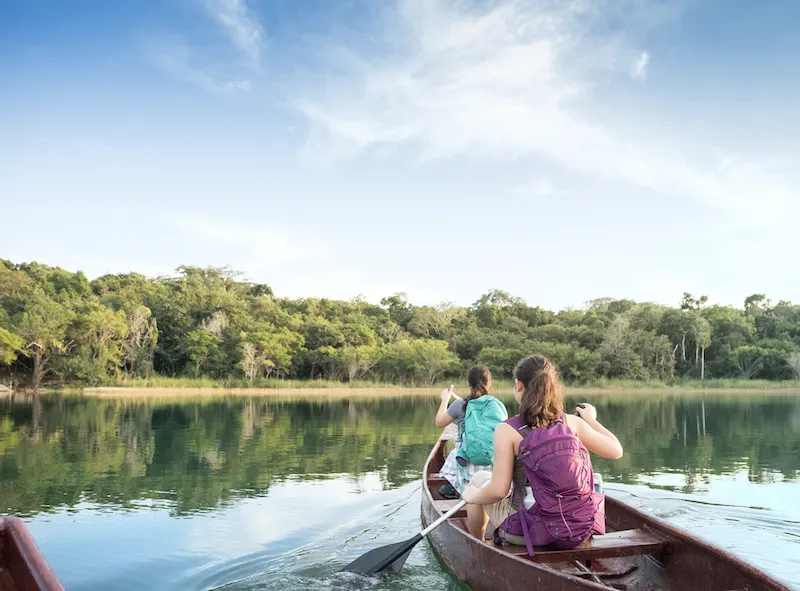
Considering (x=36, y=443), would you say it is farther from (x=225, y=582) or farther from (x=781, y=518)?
(x=781, y=518)

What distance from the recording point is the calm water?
5188mm

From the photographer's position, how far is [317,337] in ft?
149

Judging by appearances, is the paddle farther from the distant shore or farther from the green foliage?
the green foliage

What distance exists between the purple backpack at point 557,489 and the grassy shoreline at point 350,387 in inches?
1288

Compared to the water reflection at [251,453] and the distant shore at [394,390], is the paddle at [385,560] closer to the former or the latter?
the water reflection at [251,453]

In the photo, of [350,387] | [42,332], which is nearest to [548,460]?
[42,332]

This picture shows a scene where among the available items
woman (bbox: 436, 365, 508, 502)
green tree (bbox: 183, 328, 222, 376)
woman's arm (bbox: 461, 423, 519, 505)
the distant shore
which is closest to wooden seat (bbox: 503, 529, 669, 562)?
woman's arm (bbox: 461, 423, 519, 505)

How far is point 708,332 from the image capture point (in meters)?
47.2

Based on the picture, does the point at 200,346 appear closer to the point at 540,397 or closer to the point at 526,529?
the point at 526,529

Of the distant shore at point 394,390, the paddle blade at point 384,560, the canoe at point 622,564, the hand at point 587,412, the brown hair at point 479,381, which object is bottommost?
the distant shore at point 394,390

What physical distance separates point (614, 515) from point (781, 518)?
3.25 metres

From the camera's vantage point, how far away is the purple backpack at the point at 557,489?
10.4ft

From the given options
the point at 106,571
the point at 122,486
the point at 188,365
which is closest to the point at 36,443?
the point at 122,486

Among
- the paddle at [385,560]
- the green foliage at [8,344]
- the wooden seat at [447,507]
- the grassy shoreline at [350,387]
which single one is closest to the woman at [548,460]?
the paddle at [385,560]
